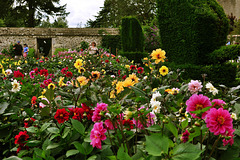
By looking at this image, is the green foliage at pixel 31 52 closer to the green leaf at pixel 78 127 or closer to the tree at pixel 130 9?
the tree at pixel 130 9

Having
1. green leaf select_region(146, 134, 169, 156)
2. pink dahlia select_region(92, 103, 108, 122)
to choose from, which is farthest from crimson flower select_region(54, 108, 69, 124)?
green leaf select_region(146, 134, 169, 156)

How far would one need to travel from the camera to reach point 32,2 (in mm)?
21969

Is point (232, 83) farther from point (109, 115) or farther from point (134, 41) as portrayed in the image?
point (134, 41)

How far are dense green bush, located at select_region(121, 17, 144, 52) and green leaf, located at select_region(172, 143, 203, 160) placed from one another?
392 inches

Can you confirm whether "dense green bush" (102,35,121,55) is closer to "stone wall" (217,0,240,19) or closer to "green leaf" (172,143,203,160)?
"stone wall" (217,0,240,19)

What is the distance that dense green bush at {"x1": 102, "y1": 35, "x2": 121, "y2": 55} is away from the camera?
53.7 ft

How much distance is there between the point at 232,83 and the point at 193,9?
1.79m

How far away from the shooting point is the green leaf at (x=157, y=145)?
2.29 feet

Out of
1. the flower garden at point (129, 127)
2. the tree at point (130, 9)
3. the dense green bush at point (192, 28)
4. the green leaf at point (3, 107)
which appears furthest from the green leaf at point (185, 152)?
the tree at point (130, 9)

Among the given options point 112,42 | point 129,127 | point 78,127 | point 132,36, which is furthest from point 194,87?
point 112,42

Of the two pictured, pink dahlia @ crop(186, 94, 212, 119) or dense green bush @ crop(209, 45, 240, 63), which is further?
dense green bush @ crop(209, 45, 240, 63)

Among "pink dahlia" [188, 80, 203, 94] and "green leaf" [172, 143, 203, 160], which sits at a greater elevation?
"pink dahlia" [188, 80, 203, 94]

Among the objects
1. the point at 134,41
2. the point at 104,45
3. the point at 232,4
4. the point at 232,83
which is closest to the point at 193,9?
the point at 232,83

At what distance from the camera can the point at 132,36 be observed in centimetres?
1059
